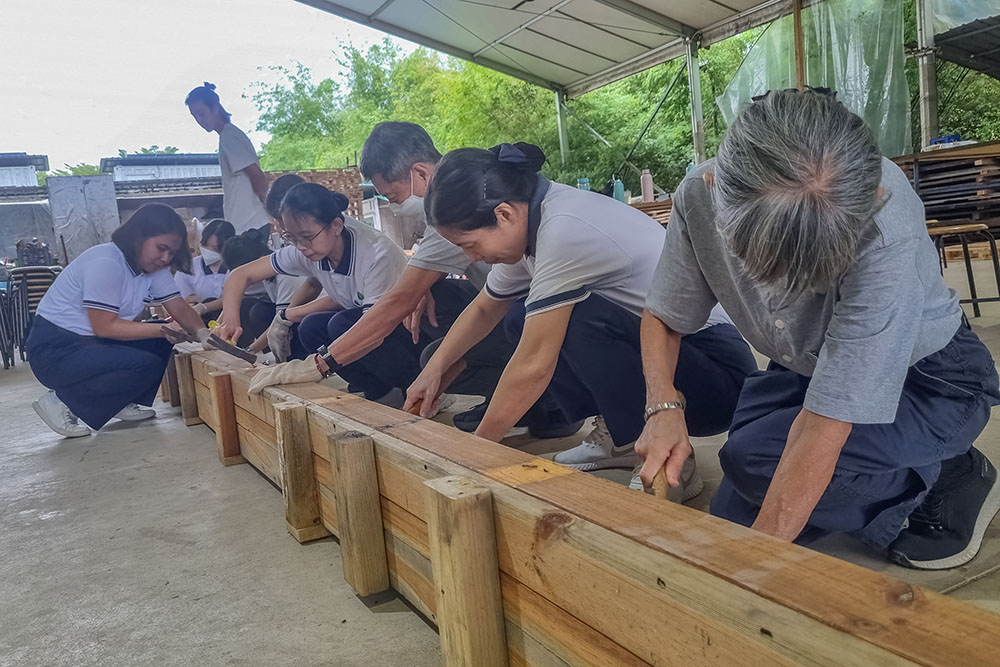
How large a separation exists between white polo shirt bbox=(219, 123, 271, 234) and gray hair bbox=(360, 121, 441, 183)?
6.69ft

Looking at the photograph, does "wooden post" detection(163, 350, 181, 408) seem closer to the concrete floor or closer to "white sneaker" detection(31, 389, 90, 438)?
"white sneaker" detection(31, 389, 90, 438)

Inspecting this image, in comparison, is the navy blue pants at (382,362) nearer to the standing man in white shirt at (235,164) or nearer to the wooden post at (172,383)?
the wooden post at (172,383)

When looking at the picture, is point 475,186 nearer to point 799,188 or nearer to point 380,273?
point 799,188

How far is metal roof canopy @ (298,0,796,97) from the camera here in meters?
8.18

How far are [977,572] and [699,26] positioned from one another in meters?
8.28

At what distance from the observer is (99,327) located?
3.43m

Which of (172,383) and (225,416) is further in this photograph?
(172,383)

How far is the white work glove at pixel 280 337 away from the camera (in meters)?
3.50

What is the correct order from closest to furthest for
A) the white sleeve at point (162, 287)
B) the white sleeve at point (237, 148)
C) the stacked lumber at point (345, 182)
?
the white sleeve at point (162, 287) → the white sleeve at point (237, 148) → the stacked lumber at point (345, 182)

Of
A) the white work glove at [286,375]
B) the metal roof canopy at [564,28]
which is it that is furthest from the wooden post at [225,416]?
the metal roof canopy at [564,28]

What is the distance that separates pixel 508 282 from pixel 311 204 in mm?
1046

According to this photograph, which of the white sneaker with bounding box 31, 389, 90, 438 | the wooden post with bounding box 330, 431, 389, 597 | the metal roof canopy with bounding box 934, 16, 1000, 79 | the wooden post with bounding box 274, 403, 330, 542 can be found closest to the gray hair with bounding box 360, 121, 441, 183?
the wooden post with bounding box 274, 403, 330, 542

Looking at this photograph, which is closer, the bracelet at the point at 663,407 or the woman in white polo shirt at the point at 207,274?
the bracelet at the point at 663,407

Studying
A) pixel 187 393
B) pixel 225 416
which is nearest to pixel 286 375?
pixel 225 416
